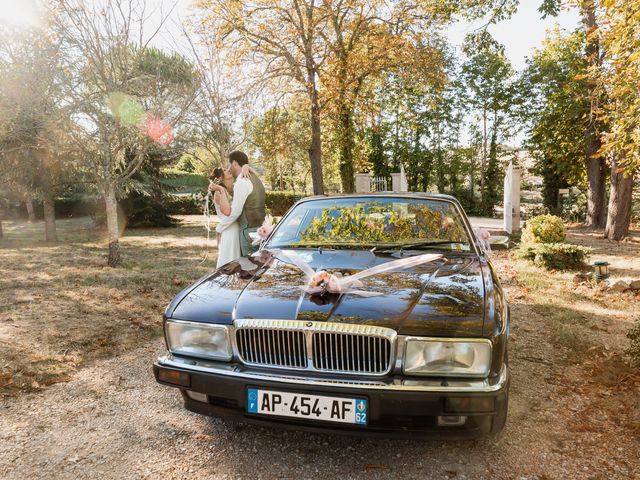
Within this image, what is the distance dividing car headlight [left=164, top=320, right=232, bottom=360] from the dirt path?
2.07 ft

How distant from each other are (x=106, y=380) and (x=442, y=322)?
3.00m

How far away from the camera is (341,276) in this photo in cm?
285

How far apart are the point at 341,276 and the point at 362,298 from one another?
1.06 feet

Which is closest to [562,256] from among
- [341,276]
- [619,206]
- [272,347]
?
[619,206]

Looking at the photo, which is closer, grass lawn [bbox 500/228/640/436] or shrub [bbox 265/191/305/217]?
grass lawn [bbox 500/228/640/436]

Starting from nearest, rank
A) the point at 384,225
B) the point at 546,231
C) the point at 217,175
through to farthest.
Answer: the point at 384,225 < the point at 217,175 < the point at 546,231

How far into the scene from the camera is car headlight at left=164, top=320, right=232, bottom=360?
2.55 m

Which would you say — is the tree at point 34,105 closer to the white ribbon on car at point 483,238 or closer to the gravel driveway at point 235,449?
the gravel driveway at point 235,449

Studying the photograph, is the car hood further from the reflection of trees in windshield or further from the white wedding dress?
the white wedding dress

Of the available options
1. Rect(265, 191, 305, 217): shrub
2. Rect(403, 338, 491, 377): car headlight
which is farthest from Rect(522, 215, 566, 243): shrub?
Rect(265, 191, 305, 217): shrub

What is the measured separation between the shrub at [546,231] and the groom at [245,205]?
741 centimetres

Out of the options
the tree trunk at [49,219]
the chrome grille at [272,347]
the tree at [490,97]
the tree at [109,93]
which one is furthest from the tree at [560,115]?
the tree trunk at [49,219]

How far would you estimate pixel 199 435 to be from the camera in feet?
9.73

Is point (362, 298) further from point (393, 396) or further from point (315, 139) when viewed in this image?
point (315, 139)
